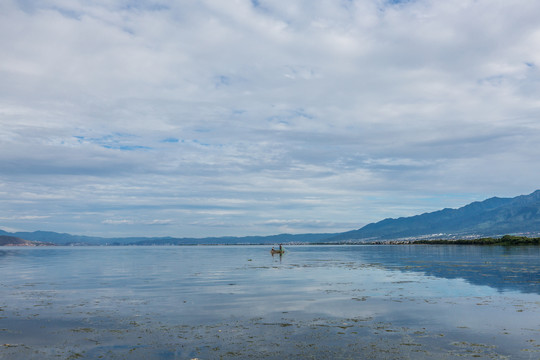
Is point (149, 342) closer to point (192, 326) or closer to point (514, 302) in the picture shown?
point (192, 326)

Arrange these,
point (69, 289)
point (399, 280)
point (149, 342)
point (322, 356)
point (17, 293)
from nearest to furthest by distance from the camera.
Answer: point (322, 356) < point (149, 342) < point (17, 293) < point (69, 289) < point (399, 280)

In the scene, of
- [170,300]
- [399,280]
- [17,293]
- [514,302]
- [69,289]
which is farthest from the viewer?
[399,280]

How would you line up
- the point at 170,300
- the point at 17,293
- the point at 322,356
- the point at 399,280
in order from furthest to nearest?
the point at 399,280 < the point at 17,293 < the point at 170,300 < the point at 322,356

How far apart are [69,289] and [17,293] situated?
17.3 feet

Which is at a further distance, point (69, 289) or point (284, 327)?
point (69, 289)

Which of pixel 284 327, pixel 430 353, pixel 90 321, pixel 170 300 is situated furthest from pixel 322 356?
pixel 170 300

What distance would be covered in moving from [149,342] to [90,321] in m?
8.31

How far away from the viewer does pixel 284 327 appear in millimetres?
27266

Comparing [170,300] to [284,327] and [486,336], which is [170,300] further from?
[486,336]

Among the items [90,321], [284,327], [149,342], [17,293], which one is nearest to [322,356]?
[284,327]

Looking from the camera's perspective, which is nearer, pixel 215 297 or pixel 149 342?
pixel 149 342

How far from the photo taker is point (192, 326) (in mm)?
27703

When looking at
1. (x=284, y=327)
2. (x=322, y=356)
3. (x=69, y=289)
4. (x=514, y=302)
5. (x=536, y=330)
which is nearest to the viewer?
(x=322, y=356)

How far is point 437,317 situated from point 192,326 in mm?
16583
